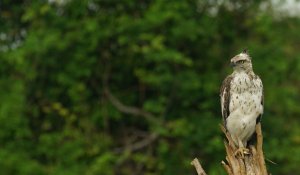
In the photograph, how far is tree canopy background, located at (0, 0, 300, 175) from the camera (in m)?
19.2

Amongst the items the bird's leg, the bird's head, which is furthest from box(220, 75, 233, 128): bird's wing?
the bird's leg

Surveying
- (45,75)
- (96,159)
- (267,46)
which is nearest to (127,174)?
→ (96,159)

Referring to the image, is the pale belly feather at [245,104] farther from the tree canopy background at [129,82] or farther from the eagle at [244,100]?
the tree canopy background at [129,82]

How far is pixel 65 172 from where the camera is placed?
1906 cm

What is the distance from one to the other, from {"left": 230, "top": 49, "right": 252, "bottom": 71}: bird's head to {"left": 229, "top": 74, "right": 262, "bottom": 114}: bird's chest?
10 cm

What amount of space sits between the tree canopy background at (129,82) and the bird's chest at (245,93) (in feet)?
25.7

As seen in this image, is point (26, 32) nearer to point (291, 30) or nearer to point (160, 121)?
point (160, 121)

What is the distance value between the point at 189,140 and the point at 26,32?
4.53 metres

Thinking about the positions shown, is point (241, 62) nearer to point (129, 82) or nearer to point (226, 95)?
point (226, 95)

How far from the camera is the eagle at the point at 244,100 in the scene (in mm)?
10453

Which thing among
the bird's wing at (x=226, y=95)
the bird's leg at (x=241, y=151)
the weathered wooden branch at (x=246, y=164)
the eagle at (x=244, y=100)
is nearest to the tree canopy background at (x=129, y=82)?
the bird's wing at (x=226, y=95)

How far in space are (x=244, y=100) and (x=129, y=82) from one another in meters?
10.8

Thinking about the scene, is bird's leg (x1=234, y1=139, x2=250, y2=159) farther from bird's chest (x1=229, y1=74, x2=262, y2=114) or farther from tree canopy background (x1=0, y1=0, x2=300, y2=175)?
tree canopy background (x1=0, y1=0, x2=300, y2=175)

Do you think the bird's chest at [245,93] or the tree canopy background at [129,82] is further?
the tree canopy background at [129,82]
